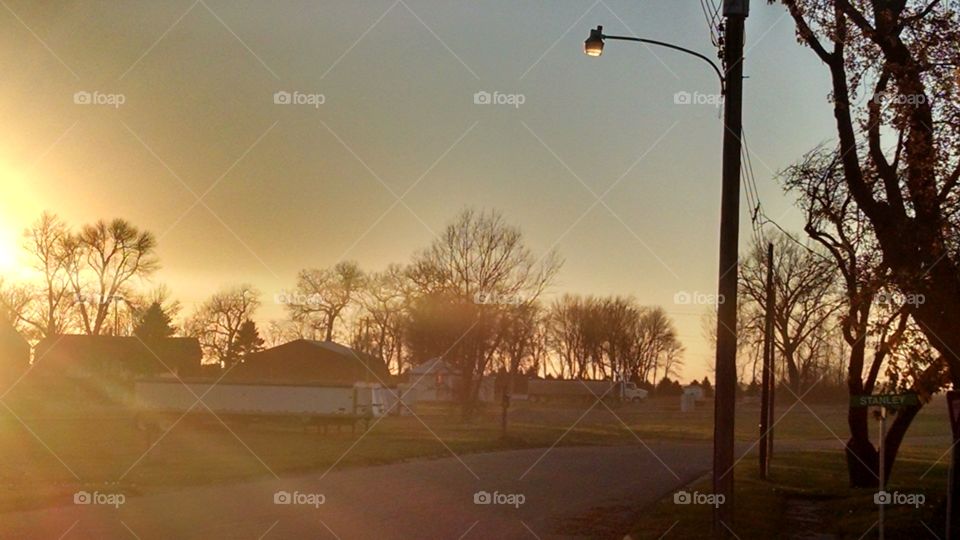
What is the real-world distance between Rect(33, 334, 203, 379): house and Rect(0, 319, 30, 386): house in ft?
3.68

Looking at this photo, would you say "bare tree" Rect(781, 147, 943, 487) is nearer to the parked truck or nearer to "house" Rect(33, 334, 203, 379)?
"house" Rect(33, 334, 203, 379)

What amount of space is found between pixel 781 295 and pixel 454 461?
59.6 ft

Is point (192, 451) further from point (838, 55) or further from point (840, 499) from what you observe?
point (838, 55)

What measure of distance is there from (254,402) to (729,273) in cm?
3476

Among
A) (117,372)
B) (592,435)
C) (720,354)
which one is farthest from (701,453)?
(117,372)

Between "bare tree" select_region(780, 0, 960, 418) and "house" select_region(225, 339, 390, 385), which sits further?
"house" select_region(225, 339, 390, 385)

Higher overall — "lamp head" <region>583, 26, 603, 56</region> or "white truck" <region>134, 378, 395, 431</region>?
"lamp head" <region>583, 26, 603, 56</region>

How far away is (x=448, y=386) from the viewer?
7206cm

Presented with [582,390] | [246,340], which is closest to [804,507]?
[246,340]

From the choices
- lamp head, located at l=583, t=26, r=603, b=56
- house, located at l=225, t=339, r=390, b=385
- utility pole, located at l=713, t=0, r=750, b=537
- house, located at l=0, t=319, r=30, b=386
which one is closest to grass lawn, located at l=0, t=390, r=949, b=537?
utility pole, located at l=713, t=0, r=750, b=537

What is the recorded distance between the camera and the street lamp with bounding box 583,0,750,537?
12141 mm

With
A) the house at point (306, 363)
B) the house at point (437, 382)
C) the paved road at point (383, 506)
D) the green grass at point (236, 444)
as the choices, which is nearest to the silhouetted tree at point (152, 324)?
the green grass at point (236, 444)

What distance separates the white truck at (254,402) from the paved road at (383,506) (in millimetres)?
13431

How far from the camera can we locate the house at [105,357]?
269 feet
